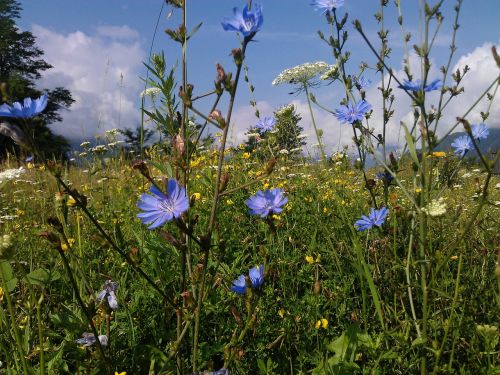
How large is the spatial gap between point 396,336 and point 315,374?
1.01 feet

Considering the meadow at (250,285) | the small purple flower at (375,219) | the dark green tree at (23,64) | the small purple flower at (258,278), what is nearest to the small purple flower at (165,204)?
the meadow at (250,285)

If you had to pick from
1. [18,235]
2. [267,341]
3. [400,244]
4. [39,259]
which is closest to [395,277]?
[400,244]

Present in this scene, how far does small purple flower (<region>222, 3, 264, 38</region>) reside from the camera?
968mm

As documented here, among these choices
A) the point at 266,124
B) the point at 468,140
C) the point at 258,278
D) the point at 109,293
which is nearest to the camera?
the point at 258,278

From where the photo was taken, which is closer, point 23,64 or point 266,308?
point 266,308

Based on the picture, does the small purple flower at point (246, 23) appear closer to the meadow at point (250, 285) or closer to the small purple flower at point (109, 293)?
the meadow at point (250, 285)

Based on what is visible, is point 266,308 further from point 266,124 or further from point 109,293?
point 266,124

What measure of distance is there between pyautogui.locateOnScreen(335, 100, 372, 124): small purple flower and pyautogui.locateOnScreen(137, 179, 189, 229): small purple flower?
1.10 meters

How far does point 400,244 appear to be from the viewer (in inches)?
89.1

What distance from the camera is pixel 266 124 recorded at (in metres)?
3.11

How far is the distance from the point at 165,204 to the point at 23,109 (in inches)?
14.6

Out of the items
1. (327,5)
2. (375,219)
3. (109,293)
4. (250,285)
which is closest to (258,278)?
(250,285)

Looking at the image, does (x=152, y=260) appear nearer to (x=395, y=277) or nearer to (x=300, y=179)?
(x=395, y=277)

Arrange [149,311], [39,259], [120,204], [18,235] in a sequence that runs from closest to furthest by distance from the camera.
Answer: [149,311] → [39,259] → [18,235] → [120,204]
